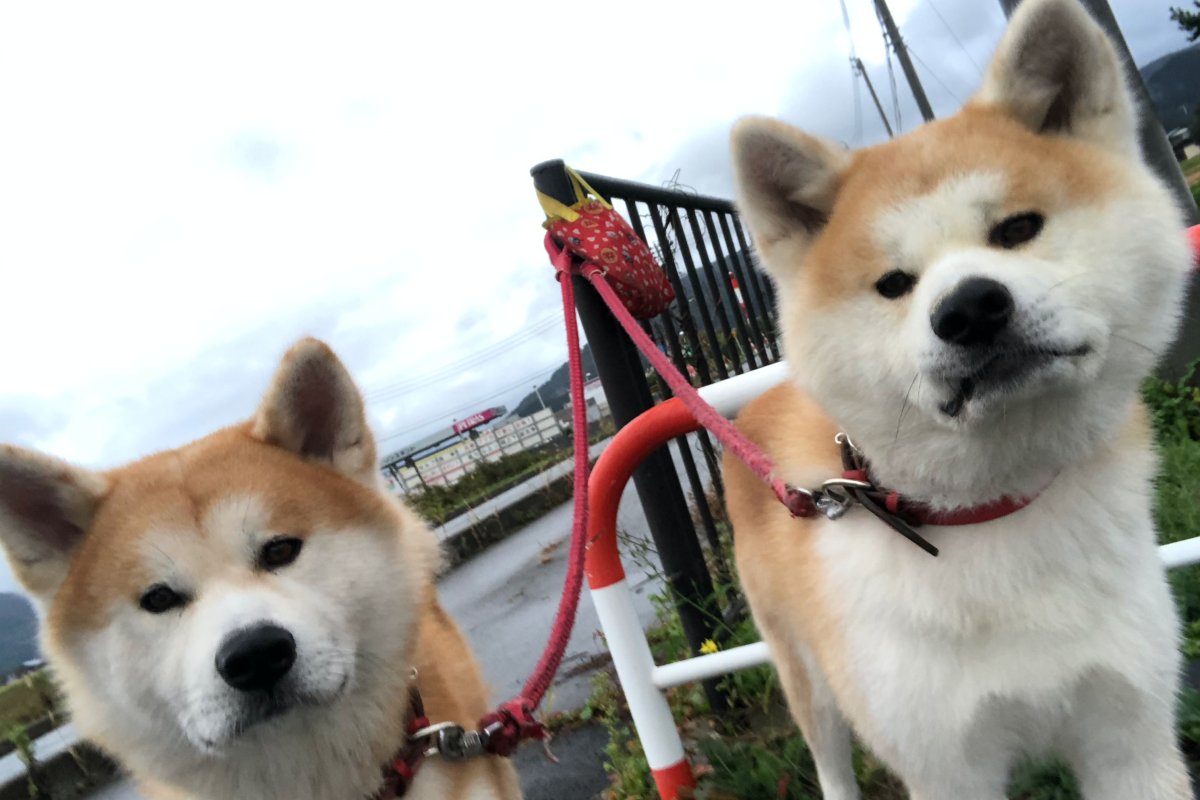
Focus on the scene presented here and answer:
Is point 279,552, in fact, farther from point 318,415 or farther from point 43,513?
point 43,513

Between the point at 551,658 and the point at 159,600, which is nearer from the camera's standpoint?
the point at 159,600

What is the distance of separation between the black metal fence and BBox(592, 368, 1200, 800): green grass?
0.66 feet

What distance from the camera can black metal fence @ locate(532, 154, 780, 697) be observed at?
278cm

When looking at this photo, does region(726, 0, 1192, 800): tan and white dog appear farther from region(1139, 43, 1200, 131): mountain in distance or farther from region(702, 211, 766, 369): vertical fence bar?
region(1139, 43, 1200, 131): mountain in distance

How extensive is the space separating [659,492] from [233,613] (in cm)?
161

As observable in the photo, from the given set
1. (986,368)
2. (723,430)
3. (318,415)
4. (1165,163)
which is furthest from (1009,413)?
(1165,163)

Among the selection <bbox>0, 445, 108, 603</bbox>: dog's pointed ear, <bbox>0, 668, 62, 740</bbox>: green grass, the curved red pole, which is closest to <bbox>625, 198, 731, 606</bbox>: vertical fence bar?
the curved red pole

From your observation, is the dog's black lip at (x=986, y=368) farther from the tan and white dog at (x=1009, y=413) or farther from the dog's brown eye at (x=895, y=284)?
the dog's brown eye at (x=895, y=284)

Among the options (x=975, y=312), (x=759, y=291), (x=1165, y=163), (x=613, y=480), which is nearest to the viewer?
(x=975, y=312)

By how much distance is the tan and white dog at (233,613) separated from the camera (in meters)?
1.57

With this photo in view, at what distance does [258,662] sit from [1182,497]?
3.20m

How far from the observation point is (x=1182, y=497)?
117 inches

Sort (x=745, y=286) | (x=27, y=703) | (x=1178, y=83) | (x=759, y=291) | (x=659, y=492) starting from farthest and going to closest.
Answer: (x=1178, y=83)
(x=27, y=703)
(x=759, y=291)
(x=745, y=286)
(x=659, y=492)

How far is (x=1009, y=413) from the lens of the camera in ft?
4.41
